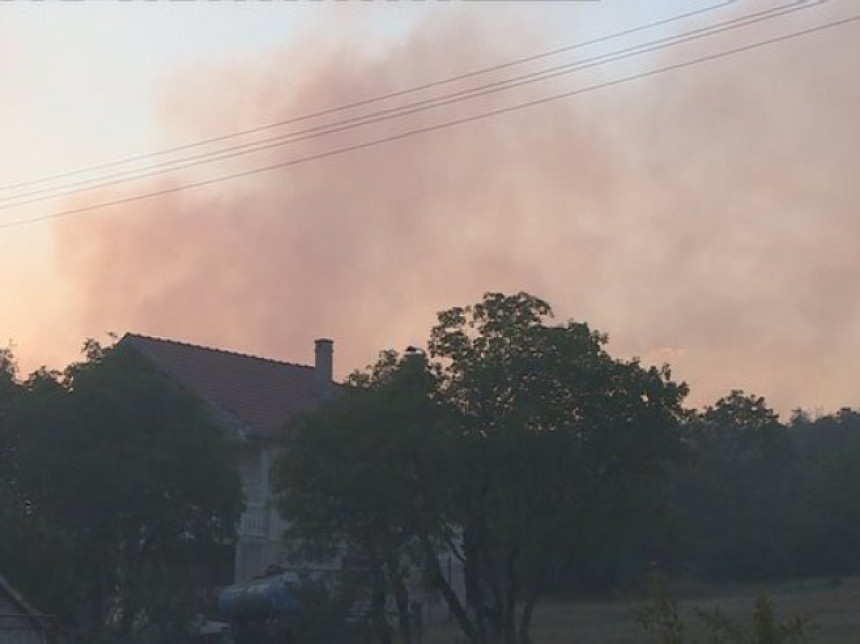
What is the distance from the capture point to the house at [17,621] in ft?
76.9

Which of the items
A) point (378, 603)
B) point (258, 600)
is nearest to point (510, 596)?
point (378, 603)

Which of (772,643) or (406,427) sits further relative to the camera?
(406,427)

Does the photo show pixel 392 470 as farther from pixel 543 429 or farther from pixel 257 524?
pixel 257 524

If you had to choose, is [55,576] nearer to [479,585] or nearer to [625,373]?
[479,585]

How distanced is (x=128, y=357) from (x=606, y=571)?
2429 cm

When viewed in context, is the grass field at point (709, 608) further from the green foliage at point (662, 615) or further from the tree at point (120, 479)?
the green foliage at point (662, 615)

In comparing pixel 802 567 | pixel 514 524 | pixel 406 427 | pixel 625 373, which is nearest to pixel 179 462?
pixel 406 427

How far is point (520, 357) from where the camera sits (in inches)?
1189

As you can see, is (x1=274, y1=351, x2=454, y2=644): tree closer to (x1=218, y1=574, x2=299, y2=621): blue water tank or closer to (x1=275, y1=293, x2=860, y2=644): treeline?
(x1=275, y1=293, x2=860, y2=644): treeline

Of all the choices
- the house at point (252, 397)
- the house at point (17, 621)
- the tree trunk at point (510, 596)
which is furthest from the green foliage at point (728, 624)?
the house at point (252, 397)

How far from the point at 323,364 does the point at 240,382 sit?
13.2 feet

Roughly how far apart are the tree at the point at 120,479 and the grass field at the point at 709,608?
713 centimetres

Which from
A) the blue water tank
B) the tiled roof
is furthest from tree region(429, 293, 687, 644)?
the tiled roof

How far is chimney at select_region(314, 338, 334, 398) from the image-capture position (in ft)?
154
